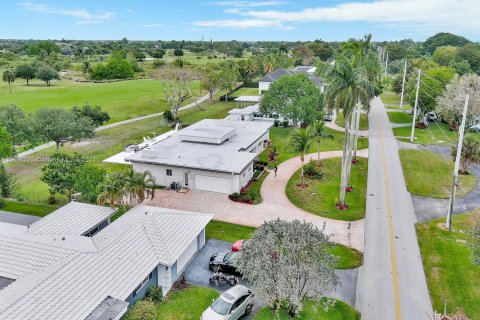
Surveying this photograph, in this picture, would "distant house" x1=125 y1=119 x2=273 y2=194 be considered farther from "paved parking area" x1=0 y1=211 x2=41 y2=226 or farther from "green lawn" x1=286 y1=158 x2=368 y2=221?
"paved parking area" x1=0 y1=211 x2=41 y2=226

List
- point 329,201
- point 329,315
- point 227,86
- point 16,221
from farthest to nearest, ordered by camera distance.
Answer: point 227,86 → point 329,201 → point 16,221 → point 329,315

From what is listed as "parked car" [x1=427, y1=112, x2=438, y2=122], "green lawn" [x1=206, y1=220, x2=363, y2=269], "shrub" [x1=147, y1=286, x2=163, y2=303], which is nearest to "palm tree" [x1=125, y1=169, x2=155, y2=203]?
"green lawn" [x1=206, y1=220, x2=363, y2=269]

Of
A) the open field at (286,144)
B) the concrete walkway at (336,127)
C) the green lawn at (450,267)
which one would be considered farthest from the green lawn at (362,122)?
the green lawn at (450,267)

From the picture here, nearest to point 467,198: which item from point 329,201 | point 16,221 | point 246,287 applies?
point 329,201

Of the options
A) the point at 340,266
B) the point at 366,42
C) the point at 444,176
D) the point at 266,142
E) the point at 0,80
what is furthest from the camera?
the point at 0,80

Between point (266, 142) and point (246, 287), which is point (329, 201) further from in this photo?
point (266, 142)

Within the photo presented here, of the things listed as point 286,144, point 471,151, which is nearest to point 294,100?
point 286,144
